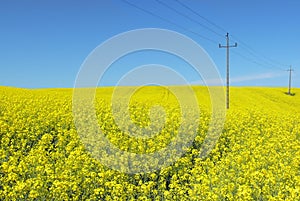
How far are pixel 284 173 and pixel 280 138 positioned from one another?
19.6 ft

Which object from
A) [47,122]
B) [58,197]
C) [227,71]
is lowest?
[58,197]

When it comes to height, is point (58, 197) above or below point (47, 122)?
below

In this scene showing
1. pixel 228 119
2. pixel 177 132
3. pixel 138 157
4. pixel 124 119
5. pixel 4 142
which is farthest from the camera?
pixel 228 119

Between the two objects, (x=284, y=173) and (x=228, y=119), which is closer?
(x=284, y=173)

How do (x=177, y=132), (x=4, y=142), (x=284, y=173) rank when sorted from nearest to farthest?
(x=284, y=173), (x=4, y=142), (x=177, y=132)

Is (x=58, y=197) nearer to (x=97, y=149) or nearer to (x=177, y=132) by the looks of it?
(x=97, y=149)

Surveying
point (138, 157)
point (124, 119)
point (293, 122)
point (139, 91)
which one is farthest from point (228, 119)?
point (139, 91)

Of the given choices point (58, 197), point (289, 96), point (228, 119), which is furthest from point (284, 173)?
point (289, 96)

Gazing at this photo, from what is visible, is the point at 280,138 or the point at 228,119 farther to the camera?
the point at 228,119

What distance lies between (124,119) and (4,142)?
5586 millimetres

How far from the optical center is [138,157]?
10281 mm

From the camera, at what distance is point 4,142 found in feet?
38.9

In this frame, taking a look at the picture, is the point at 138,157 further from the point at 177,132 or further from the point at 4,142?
the point at 4,142

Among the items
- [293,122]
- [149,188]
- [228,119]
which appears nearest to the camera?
[149,188]
